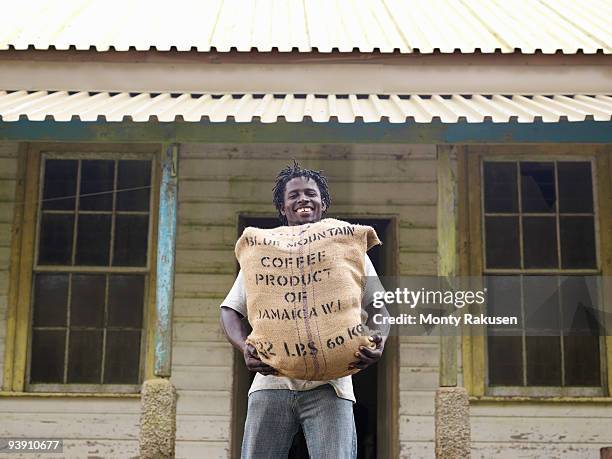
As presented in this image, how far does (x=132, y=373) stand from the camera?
7.25m

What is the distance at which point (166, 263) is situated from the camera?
589cm

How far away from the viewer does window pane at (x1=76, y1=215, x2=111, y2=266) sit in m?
7.40

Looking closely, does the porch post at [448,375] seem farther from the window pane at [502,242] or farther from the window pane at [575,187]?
the window pane at [575,187]

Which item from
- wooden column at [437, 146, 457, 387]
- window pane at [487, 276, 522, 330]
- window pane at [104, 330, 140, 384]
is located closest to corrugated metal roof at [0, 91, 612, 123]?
wooden column at [437, 146, 457, 387]

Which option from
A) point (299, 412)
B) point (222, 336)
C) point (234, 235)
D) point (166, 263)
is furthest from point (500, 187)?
point (299, 412)

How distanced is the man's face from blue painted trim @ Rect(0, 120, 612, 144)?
8.21 feet

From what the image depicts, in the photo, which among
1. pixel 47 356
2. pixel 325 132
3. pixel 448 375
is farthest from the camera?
pixel 47 356

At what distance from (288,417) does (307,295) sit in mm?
465

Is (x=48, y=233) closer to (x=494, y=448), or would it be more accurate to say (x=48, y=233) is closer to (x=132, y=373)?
(x=132, y=373)

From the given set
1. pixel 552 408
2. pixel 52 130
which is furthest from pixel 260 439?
pixel 552 408

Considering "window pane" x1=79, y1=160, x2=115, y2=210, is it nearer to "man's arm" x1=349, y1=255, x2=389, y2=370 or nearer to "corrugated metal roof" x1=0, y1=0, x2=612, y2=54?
"corrugated metal roof" x1=0, y1=0, x2=612, y2=54

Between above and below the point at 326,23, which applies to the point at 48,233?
below

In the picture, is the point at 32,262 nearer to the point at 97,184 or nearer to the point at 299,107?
the point at 97,184

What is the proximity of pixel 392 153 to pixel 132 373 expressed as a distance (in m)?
2.91
